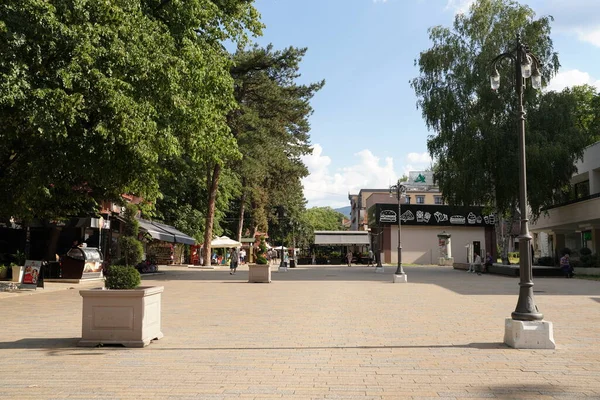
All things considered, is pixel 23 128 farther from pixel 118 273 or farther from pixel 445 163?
pixel 445 163

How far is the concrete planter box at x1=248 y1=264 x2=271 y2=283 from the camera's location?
25.5m

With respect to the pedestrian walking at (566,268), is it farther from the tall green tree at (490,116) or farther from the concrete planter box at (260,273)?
the concrete planter box at (260,273)

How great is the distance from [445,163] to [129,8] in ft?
88.0

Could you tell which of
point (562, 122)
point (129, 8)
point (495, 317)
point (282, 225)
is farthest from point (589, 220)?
point (282, 225)

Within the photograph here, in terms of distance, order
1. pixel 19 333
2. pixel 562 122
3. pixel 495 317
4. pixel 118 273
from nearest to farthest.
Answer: pixel 118 273, pixel 19 333, pixel 495 317, pixel 562 122

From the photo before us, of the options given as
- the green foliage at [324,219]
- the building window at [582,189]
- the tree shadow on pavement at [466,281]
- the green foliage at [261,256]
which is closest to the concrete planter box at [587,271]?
the tree shadow on pavement at [466,281]

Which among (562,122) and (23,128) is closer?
(23,128)

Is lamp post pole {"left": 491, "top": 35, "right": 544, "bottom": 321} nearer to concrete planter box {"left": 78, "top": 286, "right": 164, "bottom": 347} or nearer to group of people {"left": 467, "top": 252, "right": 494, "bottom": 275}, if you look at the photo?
concrete planter box {"left": 78, "top": 286, "right": 164, "bottom": 347}

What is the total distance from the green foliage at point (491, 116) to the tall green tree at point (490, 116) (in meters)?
0.06

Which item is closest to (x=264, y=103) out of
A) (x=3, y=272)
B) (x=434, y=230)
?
(x=3, y=272)

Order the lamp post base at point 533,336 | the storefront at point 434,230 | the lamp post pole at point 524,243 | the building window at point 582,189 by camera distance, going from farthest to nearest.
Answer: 1. the storefront at point 434,230
2. the building window at point 582,189
3. the lamp post pole at point 524,243
4. the lamp post base at point 533,336

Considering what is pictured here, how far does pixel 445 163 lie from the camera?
37344mm

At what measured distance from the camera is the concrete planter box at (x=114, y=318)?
854 centimetres

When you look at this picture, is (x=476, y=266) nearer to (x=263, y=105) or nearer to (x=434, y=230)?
(x=263, y=105)
